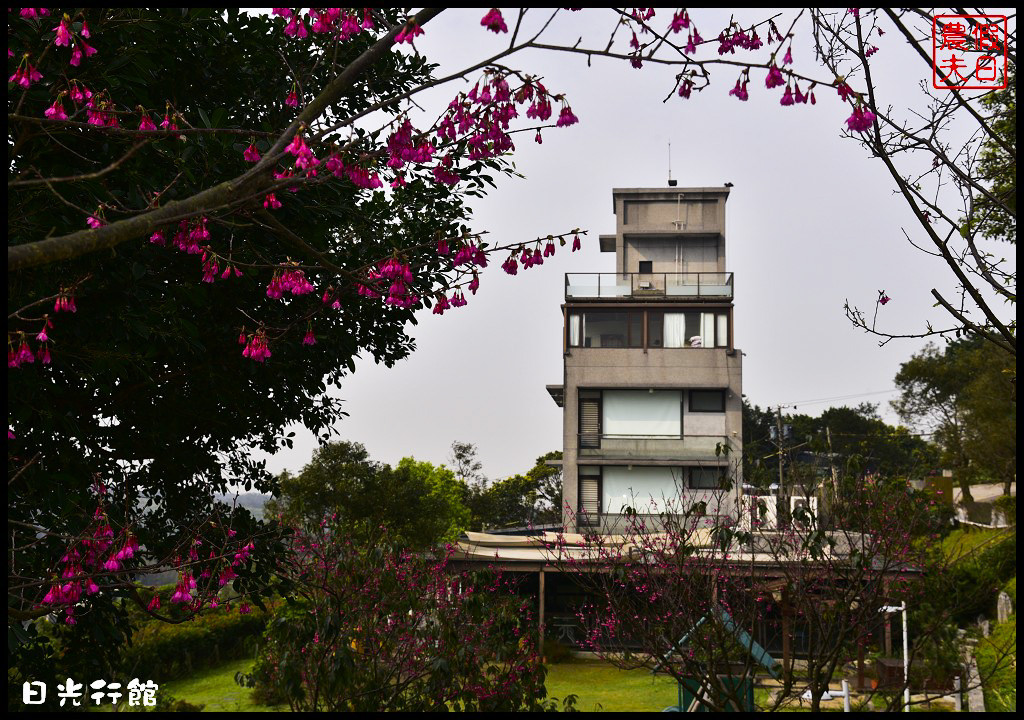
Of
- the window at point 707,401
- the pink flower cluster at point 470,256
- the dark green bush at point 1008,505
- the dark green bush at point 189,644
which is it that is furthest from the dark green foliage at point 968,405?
the dark green bush at point 189,644

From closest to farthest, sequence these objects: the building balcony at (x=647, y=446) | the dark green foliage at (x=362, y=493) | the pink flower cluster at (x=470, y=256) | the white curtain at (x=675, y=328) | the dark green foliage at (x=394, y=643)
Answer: the pink flower cluster at (x=470, y=256) → the dark green foliage at (x=394, y=643) → the dark green foliage at (x=362, y=493) → the building balcony at (x=647, y=446) → the white curtain at (x=675, y=328)

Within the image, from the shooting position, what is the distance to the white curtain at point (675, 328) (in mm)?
31844

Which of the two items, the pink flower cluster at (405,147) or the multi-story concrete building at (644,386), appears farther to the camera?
the multi-story concrete building at (644,386)

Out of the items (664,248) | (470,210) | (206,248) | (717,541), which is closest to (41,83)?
(206,248)

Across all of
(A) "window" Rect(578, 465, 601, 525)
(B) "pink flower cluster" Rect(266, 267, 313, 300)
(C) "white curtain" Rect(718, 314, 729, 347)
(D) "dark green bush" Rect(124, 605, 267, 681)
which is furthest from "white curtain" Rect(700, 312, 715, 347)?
(B) "pink flower cluster" Rect(266, 267, 313, 300)

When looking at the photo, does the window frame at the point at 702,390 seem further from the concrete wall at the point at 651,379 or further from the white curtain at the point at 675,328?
the white curtain at the point at 675,328

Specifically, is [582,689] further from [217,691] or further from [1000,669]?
[217,691]

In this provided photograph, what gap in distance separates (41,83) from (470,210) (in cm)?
461

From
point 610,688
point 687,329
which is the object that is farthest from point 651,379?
point 610,688

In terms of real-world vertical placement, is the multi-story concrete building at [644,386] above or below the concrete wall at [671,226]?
below

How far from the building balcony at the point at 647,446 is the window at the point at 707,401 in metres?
0.95

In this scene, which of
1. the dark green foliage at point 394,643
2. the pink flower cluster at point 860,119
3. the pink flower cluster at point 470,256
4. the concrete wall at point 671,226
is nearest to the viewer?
the pink flower cluster at point 860,119

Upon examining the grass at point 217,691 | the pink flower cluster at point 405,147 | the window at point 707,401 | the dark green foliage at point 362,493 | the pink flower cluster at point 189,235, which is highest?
the window at point 707,401

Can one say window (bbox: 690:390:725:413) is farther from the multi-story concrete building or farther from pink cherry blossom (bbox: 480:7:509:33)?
pink cherry blossom (bbox: 480:7:509:33)
